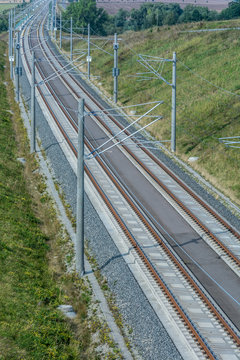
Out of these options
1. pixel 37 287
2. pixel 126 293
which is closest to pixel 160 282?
pixel 126 293

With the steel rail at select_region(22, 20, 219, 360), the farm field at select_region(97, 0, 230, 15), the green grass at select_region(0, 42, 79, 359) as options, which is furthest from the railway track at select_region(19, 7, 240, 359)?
the farm field at select_region(97, 0, 230, 15)

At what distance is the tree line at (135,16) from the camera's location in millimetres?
116312

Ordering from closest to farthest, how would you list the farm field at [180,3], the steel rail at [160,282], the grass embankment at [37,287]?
1. the grass embankment at [37,287]
2. the steel rail at [160,282]
3. the farm field at [180,3]

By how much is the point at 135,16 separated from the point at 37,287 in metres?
136

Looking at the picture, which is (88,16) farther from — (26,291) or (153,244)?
(26,291)

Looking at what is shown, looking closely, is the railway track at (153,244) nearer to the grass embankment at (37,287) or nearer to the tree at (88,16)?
the grass embankment at (37,287)

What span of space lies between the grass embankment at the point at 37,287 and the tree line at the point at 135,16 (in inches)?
3383

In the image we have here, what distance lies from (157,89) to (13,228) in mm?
38846

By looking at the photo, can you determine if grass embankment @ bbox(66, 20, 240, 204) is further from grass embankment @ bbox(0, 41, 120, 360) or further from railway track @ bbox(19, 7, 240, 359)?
grass embankment @ bbox(0, 41, 120, 360)

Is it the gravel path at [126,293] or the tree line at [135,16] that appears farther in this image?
the tree line at [135,16]

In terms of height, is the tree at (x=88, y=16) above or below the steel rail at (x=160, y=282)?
above

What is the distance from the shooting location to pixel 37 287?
24.7m

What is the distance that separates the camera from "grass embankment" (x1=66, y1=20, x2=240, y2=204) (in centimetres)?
4303

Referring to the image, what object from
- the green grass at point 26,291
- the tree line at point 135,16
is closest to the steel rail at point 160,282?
the green grass at point 26,291
